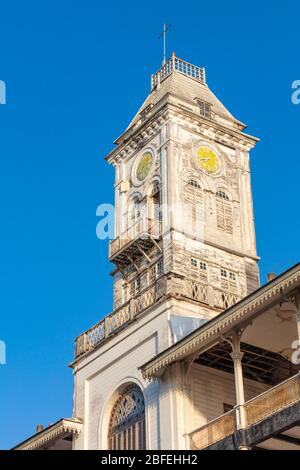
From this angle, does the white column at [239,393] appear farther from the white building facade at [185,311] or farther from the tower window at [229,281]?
the tower window at [229,281]

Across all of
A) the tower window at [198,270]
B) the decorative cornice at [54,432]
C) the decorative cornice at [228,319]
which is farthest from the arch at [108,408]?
the tower window at [198,270]

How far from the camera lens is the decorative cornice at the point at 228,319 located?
31219mm

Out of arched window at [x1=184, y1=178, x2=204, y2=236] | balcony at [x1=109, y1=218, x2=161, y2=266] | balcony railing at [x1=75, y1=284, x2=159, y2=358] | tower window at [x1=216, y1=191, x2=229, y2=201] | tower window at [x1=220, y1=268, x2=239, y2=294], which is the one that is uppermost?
tower window at [x1=216, y1=191, x2=229, y2=201]

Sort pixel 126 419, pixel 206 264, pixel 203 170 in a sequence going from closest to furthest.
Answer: pixel 126 419
pixel 206 264
pixel 203 170

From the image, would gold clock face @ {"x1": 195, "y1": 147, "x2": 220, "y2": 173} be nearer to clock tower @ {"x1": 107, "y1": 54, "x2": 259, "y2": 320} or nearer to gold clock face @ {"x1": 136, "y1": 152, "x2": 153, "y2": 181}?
clock tower @ {"x1": 107, "y1": 54, "x2": 259, "y2": 320}

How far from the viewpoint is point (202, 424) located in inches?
1439

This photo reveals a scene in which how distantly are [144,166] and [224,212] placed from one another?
15.9ft

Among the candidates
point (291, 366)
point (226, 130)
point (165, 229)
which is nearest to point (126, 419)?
point (291, 366)

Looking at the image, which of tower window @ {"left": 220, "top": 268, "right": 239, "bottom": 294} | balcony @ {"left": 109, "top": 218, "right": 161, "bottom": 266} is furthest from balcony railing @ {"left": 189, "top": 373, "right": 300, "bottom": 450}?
balcony @ {"left": 109, "top": 218, "right": 161, "bottom": 266}

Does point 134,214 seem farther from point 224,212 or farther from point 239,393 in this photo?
point 239,393

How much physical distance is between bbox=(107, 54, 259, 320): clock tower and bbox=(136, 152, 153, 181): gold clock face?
6 cm

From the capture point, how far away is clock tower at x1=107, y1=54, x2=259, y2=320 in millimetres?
45500
